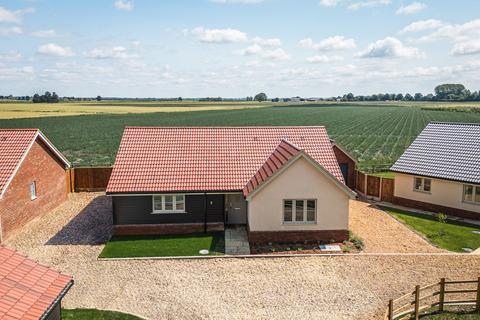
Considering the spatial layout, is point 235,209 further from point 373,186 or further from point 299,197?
point 373,186

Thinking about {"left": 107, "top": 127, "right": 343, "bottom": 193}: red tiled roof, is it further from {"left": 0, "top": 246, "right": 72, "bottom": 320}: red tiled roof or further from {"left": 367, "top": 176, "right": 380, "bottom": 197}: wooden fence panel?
{"left": 0, "top": 246, "right": 72, "bottom": 320}: red tiled roof

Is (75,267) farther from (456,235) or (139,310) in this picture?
(456,235)

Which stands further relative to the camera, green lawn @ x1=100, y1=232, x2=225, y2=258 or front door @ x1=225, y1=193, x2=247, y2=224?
front door @ x1=225, y1=193, x2=247, y2=224

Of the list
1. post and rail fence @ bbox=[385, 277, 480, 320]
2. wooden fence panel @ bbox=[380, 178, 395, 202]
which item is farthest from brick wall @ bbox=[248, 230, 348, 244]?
wooden fence panel @ bbox=[380, 178, 395, 202]

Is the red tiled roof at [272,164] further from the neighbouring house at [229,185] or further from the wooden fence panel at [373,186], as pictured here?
the wooden fence panel at [373,186]

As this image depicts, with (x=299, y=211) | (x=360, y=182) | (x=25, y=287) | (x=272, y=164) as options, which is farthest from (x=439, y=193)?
(x=25, y=287)

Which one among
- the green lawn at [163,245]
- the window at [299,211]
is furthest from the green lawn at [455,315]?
the green lawn at [163,245]
